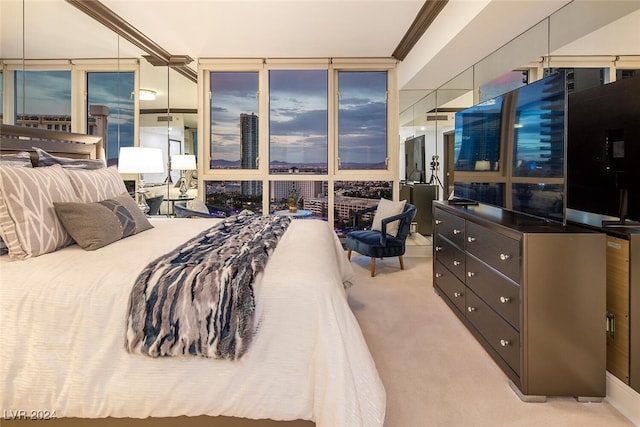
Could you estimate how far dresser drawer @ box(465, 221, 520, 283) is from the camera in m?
2.06

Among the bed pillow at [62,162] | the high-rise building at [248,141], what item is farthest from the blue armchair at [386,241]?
the bed pillow at [62,162]

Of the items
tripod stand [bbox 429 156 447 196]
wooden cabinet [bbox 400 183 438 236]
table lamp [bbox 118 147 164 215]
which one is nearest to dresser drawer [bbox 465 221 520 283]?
tripod stand [bbox 429 156 447 196]

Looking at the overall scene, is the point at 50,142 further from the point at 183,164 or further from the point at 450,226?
the point at 450,226

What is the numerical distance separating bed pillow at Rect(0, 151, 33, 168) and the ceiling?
883mm

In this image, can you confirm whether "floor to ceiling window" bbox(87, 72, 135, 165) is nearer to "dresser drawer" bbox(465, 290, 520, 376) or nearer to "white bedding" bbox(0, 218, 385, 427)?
"white bedding" bbox(0, 218, 385, 427)

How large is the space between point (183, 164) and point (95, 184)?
2.60 m

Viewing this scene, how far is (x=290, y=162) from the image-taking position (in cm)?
549

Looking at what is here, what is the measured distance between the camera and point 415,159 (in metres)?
5.09

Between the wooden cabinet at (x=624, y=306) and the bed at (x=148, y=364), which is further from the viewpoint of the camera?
the wooden cabinet at (x=624, y=306)

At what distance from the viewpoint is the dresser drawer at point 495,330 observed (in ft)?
6.77

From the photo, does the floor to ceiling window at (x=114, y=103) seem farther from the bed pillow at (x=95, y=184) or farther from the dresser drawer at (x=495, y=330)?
the dresser drawer at (x=495, y=330)

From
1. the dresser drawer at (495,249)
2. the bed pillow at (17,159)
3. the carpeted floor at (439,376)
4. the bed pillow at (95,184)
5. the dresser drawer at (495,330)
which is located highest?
the bed pillow at (17,159)

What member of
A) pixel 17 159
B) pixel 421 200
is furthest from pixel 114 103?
pixel 421 200

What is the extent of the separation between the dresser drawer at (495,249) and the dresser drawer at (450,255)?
198 mm
